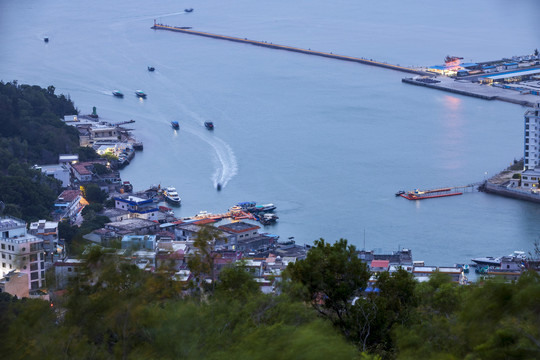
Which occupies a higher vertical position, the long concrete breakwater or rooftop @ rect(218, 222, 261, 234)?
the long concrete breakwater

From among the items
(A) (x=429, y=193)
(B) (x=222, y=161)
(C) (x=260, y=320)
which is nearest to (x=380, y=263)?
(A) (x=429, y=193)

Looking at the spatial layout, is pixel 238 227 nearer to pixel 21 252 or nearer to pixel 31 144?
pixel 21 252

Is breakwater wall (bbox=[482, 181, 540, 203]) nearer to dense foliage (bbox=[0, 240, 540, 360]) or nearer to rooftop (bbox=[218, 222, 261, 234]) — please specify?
rooftop (bbox=[218, 222, 261, 234])

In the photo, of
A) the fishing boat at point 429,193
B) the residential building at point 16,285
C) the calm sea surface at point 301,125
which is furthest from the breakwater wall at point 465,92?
the residential building at point 16,285

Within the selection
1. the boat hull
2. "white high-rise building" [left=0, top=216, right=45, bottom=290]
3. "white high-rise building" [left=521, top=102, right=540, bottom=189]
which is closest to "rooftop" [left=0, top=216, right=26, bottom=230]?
"white high-rise building" [left=0, top=216, right=45, bottom=290]

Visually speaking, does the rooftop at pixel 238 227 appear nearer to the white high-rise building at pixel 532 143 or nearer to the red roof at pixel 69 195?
the red roof at pixel 69 195

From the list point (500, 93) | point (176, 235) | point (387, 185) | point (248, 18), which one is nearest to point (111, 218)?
point (176, 235)

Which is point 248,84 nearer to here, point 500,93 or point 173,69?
point 173,69
